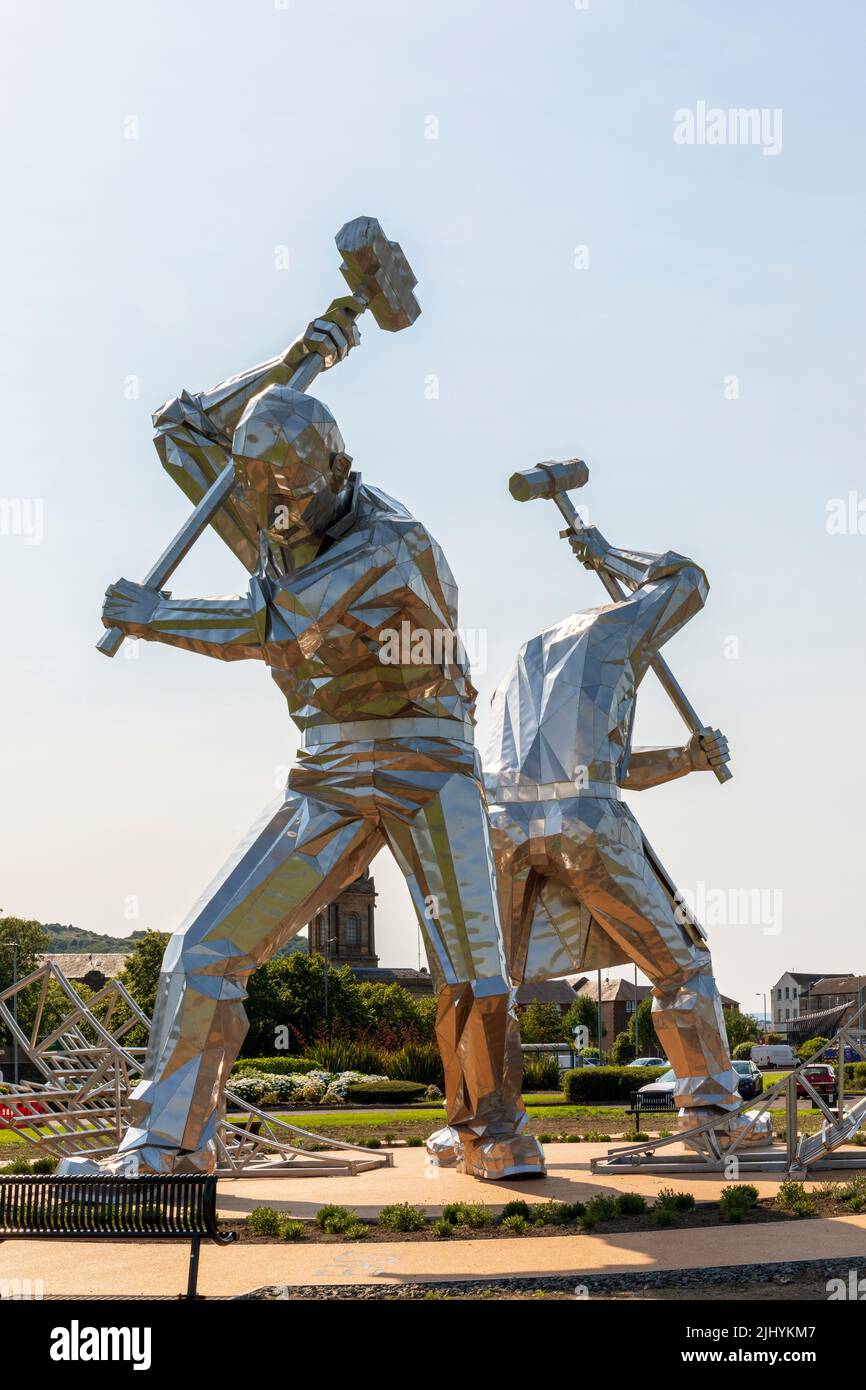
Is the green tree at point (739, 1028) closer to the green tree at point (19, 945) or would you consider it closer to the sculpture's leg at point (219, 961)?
the green tree at point (19, 945)

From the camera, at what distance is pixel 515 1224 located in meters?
9.36

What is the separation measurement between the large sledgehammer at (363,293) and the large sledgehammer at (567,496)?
426cm

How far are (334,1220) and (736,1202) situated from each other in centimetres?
266

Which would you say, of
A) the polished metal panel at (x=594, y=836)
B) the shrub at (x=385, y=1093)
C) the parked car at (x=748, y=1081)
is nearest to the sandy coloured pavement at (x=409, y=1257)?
the polished metal panel at (x=594, y=836)

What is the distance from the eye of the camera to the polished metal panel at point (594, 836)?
13.9m

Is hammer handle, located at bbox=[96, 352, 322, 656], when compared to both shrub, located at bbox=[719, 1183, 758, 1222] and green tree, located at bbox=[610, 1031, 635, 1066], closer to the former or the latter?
shrub, located at bbox=[719, 1183, 758, 1222]

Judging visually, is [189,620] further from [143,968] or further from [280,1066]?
[143,968]

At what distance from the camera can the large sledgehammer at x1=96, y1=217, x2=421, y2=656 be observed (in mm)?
11312

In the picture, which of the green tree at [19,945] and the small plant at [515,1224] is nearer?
the small plant at [515,1224]

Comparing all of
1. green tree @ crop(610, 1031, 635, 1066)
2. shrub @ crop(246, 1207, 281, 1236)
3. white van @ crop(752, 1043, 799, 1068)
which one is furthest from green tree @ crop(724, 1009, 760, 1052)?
shrub @ crop(246, 1207, 281, 1236)

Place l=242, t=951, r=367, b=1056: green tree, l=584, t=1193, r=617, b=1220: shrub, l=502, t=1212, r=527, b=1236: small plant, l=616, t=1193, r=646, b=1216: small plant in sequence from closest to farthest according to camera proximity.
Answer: l=502, t=1212, r=527, b=1236: small plant → l=584, t=1193, r=617, b=1220: shrub → l=616, t=1193, r=646, b=1216: small plant → l=242, t=951, r=367, b=1056: green tree

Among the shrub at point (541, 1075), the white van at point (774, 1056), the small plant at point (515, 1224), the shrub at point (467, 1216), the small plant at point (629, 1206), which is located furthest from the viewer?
the white van at point (774, 1056)

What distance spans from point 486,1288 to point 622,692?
26.5ft

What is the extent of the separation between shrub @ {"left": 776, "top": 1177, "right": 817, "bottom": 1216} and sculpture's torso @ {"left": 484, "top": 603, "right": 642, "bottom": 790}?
4.58 m
